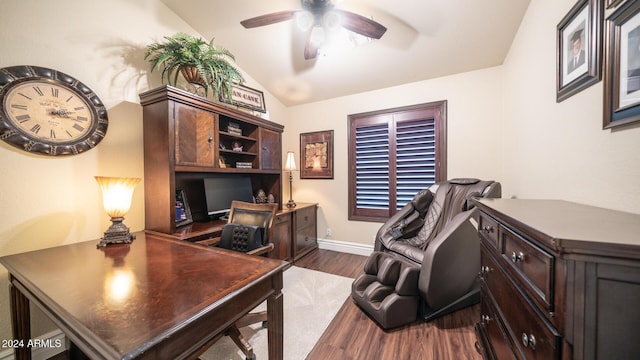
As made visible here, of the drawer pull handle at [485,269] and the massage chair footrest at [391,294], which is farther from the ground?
the drawer pull handle at [485,269]

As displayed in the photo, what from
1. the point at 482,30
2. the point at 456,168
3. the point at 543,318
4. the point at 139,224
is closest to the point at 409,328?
the point at 543,318

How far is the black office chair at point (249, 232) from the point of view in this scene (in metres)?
1.58

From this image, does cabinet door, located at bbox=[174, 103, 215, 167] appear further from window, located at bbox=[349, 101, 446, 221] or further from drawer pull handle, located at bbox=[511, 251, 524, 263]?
drawer pull handle, located at bbox=[511, 251, 524, 263]

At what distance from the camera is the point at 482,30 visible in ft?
7.01

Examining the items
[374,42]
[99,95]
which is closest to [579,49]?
[374,42]

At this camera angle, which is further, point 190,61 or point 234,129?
point 234,129

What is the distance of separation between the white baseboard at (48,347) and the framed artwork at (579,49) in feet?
11.7

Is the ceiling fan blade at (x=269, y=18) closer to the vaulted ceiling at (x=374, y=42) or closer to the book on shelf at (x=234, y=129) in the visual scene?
the vaulted ceiling at (x=374, y=42)

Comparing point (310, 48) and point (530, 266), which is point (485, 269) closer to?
point (530, 266)

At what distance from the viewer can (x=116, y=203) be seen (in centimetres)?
151

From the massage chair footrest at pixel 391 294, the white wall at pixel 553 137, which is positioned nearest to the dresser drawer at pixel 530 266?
the white wall at pixel 553 137

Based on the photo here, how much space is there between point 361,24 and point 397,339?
252cm

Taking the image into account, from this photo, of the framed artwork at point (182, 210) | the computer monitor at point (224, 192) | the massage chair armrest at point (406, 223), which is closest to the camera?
the framed artwork at point (182, 210)

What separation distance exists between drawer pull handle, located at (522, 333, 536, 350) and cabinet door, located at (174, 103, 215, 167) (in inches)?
93.5
